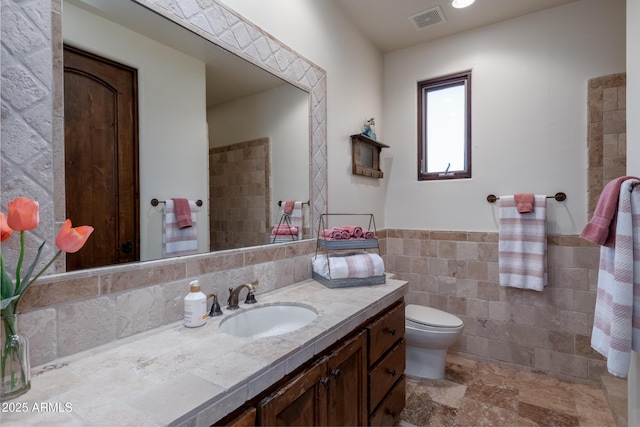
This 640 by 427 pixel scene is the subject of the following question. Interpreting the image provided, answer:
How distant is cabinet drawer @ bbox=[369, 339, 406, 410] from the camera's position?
1.40m

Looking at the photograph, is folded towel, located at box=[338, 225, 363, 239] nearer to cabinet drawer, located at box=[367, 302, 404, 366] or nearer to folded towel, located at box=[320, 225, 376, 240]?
folded towel, located at box=[320, 225, 376, 240]

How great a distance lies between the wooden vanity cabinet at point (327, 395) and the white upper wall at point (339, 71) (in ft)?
3.47

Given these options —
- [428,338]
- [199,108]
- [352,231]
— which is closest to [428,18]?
[352,231]

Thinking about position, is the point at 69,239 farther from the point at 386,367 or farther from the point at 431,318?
the point at 431,318

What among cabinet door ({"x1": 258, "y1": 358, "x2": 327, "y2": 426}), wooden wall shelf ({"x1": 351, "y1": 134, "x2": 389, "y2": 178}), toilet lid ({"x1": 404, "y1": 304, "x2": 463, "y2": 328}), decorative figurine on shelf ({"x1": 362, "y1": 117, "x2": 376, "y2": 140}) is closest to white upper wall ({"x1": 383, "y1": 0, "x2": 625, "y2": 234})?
wooden wall shelf ({"x1": 351, "y1": 134, "x2": 389, "y2": 178})

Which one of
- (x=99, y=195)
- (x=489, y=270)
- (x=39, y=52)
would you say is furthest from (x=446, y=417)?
(x=39, y=52)

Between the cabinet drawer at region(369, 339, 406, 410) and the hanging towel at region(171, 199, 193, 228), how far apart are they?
103cm

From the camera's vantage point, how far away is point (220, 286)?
4.33 ft

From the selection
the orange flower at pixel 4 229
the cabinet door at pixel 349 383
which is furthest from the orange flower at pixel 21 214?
the cabinet door at pixel 349 383

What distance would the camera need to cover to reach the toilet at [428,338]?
2052 millimetres

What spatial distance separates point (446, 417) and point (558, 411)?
2.30ft

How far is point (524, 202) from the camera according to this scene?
221 cm

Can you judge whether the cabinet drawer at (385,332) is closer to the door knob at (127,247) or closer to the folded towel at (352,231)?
the folded towel at (352,231)

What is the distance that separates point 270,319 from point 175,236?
21.3 inches
